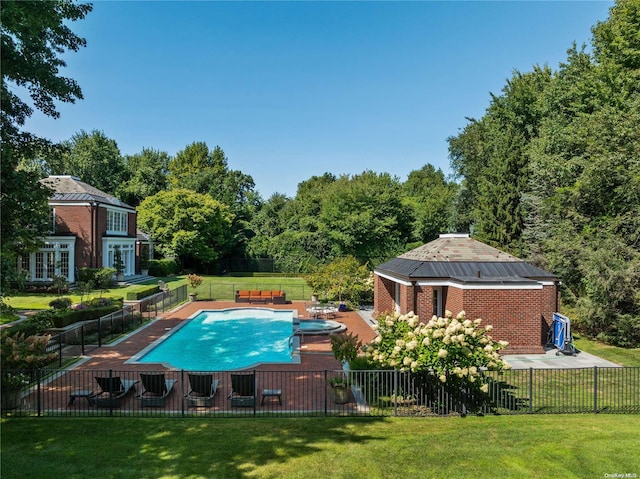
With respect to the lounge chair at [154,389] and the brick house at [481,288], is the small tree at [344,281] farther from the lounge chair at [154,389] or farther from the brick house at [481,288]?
the lounge chair at [154,389]

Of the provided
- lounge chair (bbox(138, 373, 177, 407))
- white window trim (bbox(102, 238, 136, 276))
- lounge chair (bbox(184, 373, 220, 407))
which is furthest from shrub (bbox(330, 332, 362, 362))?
white window trim (bbox(102, 238, 136, 276))

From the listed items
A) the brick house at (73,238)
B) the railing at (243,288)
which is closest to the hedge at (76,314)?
the railing at (243,288)

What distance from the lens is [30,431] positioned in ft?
28.1

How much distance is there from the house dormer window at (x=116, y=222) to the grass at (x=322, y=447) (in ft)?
100

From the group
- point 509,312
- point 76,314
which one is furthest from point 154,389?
point 509,312

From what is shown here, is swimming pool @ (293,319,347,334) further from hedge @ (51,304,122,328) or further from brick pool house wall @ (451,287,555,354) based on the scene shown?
hedge @ (51,304,122,328)

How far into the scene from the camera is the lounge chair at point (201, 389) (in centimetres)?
1030

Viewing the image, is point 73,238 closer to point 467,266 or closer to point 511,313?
point 467,266

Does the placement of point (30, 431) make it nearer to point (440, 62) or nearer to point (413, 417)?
point (413, 417)

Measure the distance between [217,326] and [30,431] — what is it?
14.5 m

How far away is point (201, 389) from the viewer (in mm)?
10438

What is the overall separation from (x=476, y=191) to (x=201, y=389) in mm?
35588

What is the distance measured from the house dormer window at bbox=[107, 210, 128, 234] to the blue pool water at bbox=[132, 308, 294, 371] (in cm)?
1690

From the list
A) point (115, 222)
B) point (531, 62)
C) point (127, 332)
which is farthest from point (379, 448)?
point (531, 62)
